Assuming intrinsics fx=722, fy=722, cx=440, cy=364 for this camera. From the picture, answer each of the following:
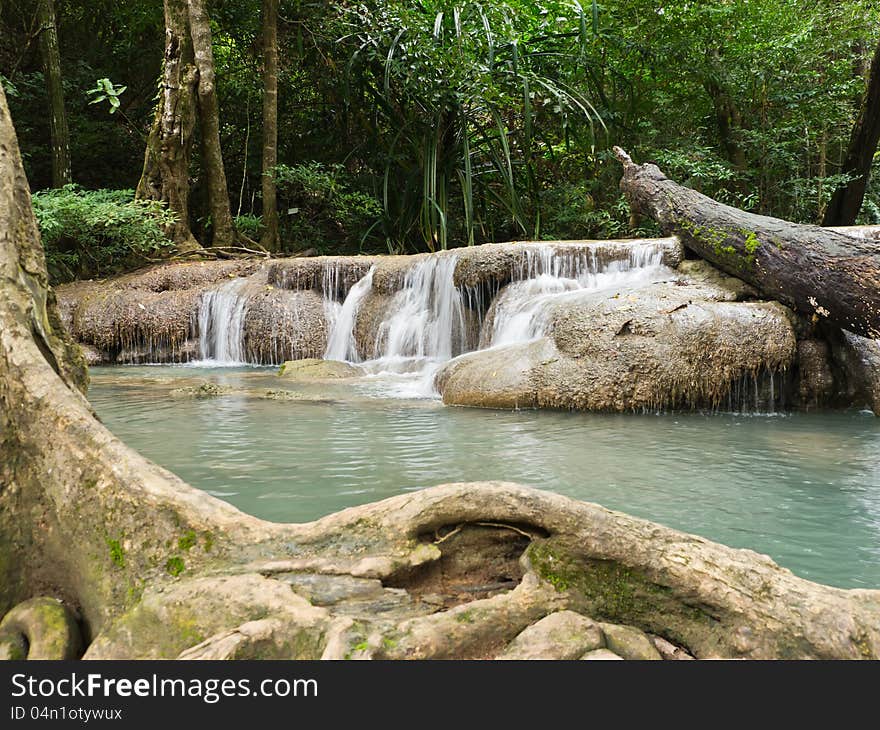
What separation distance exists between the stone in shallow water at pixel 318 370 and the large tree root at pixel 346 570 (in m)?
6.47

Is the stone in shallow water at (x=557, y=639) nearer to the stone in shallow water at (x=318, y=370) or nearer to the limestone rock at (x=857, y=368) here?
the limestone rock at (x=857, y=368)

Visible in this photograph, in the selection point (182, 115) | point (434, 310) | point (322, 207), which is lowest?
point (434, 310)

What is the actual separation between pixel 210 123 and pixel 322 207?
3.90m

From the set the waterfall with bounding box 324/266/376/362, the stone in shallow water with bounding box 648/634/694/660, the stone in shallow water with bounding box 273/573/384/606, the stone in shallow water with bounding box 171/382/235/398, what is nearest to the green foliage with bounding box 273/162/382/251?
the waterfall with bounding box 324/266/376/362

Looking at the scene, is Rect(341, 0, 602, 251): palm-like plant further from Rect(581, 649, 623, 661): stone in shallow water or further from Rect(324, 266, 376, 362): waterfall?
Rect(581, 649, 623, 661): stone in shallow water

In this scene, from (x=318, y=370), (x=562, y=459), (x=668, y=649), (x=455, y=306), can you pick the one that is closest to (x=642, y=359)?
(x=562, y=459)

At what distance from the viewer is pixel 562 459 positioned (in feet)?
15.3

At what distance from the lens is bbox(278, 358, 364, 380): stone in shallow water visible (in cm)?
866

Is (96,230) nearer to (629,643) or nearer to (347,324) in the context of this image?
(347,324)

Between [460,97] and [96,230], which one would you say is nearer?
[96,230]

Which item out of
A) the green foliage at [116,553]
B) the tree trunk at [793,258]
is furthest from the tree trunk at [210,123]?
the green foliage at [116,553]
